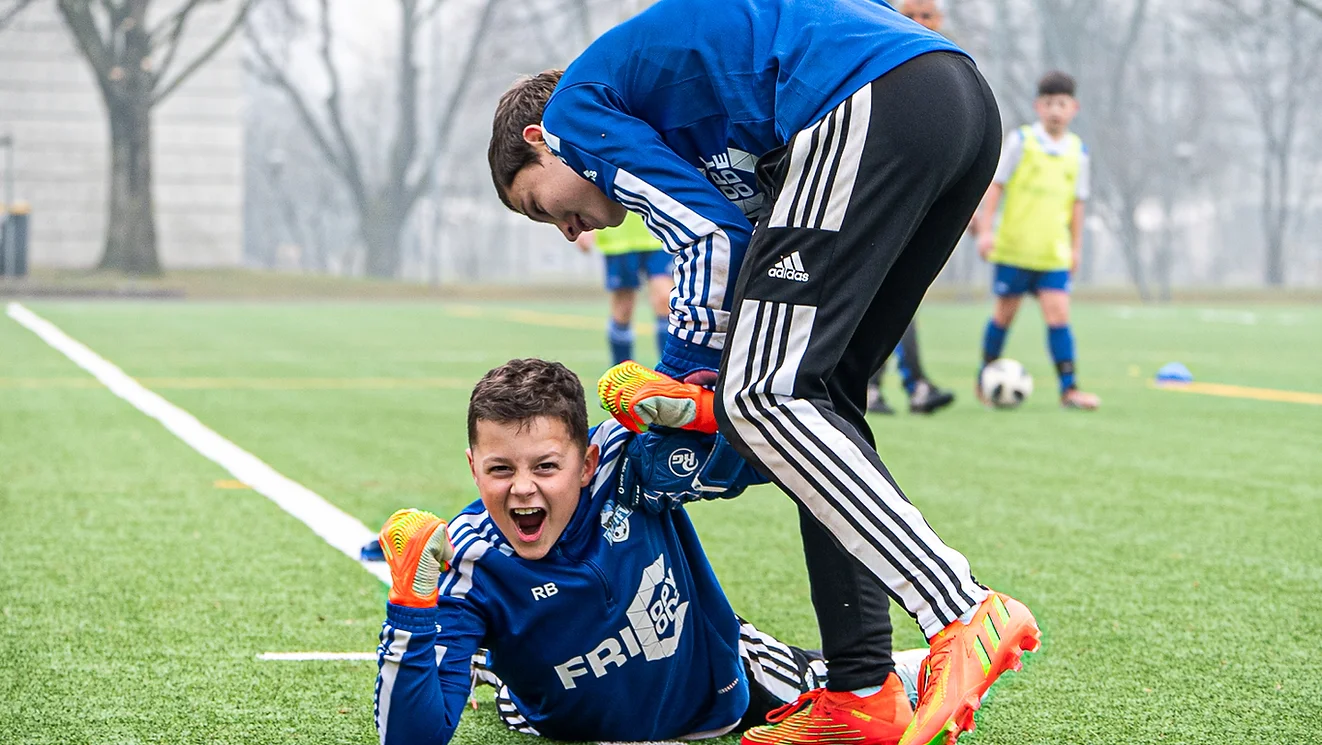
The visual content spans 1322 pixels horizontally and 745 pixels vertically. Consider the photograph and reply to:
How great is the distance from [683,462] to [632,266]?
6.97 metres

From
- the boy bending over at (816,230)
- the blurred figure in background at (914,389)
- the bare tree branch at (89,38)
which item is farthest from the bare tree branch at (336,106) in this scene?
the boy bending over at (816,230)

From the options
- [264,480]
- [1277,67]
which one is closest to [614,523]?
[264,480]

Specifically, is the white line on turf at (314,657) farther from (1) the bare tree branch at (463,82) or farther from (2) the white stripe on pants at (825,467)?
(1) the bare tree branch at (463,82)

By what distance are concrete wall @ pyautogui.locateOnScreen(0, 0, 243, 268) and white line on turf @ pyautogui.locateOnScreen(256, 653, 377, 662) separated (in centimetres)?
3995

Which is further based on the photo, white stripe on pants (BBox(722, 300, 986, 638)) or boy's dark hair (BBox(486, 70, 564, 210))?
boy's dark hair (BBox(486, 70, 564, 210))

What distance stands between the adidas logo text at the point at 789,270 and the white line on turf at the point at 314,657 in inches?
57.3

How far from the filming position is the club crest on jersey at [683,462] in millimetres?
2697

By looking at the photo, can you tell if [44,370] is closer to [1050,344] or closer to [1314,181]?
[1050,344]

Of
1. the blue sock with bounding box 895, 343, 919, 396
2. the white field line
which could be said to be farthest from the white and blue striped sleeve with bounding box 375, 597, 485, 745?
the blue sock with bounding box 895, 343, 919, 396

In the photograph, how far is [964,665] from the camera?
2.41m

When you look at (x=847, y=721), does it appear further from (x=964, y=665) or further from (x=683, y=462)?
(x=683, y=462)

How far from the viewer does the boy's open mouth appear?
8.91ft

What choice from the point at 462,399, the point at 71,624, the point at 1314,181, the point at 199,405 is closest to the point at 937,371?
the point at 462,399

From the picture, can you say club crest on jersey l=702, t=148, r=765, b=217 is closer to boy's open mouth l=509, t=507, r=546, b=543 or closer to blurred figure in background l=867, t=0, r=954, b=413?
boy's open mouth l=509, t=507, r=546, b=543
